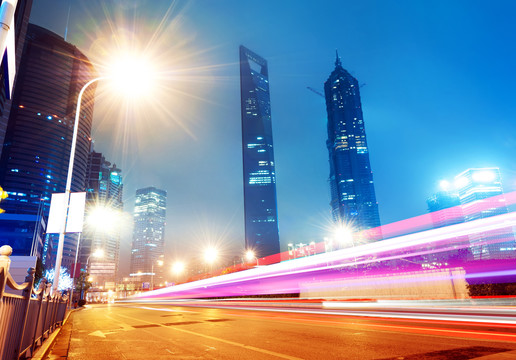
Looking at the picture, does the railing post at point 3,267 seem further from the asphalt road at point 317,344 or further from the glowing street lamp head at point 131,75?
the glowing street lamp head at point 131,75

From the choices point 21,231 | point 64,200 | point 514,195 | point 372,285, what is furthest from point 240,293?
point 21,231

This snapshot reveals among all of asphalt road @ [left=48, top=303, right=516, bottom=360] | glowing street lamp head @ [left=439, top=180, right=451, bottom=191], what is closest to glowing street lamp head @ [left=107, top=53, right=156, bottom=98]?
asphalt road @ [left=48, top=303, right=516, bottom=360]

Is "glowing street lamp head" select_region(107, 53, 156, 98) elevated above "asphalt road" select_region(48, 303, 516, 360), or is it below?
above

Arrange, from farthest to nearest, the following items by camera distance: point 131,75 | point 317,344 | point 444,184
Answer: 1. point 444,184
2. point 131,75
3. point 317,344

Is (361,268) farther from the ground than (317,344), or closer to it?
farther from the ground

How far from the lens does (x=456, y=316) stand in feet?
38.9

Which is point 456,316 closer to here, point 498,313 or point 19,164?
point 498,313

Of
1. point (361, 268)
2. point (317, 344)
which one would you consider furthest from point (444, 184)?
point (317, 344)

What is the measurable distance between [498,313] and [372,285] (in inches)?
400

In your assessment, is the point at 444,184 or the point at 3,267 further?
the point at 444,184

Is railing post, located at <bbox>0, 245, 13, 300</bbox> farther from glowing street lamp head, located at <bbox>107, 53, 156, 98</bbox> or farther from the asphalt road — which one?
glowing street lamp head, located at <bbox>107, 53, 156, 98</bbox>

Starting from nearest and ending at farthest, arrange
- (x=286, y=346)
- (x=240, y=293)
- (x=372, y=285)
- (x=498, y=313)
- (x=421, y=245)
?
(x=286, y=346), (x=498, y=313), (x=421, y=245), (x=372, y=285), (x=240, y=293)

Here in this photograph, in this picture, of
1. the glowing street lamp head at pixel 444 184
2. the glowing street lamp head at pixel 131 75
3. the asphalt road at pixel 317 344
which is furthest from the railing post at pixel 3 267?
the glowing street lamp head at pixel 444 184

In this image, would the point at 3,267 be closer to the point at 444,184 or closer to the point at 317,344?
the point at 317,344
